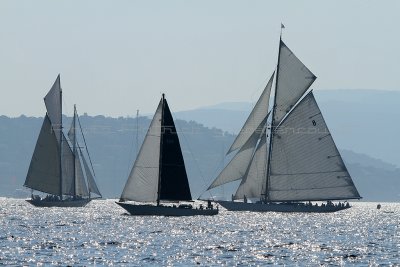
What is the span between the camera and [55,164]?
142 m

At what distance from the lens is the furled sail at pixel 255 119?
11875 cm

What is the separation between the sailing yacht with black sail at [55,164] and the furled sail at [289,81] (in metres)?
29.1

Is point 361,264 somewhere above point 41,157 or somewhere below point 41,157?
below

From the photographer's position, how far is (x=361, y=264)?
6500cm

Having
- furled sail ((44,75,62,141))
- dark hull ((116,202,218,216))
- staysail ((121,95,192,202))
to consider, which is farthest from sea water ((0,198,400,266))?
furled sail ((44,75,62,141))

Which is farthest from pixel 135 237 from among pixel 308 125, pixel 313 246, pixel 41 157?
pixel 41 157

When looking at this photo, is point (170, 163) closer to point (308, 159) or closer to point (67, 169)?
point (308, 159)

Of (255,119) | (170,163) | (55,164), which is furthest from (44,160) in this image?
(170,163)

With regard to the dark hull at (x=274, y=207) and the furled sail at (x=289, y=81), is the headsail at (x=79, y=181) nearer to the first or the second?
the dark hull at (x=274, y=207)

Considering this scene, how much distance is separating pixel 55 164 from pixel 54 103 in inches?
334

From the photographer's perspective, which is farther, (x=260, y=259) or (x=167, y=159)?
(x=167, y=159)

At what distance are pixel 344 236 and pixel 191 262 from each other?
30.6 metres

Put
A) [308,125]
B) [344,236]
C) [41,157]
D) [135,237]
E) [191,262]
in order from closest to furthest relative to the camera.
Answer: [191,262] → [135,237] → [344,236] → [308,125] → [41,157]

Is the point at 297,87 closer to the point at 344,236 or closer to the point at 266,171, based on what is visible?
the point at 266,171
